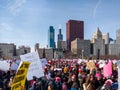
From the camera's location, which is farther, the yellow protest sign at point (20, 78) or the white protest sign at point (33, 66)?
the white protest sign at point (33, 66)

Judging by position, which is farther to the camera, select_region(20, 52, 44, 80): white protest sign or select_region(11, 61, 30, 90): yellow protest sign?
select_region(20, 52, 44, 80): white protest sign

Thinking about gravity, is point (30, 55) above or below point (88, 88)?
above

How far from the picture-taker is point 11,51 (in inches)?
6580

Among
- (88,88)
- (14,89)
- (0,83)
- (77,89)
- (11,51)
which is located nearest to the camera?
(14,89)

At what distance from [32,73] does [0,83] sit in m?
2.13

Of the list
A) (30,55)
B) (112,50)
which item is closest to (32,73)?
(30,55)

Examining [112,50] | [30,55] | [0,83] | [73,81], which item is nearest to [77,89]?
[73,81]

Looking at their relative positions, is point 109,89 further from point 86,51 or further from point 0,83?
point 86,51

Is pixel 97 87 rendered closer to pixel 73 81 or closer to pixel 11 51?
pixel 73 81

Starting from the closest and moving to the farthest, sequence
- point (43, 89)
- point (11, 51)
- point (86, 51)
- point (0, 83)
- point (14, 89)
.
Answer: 1. point (14, 89)
2. point (43, 89)
3. point (0, 83)
4. point (11, 51)
5. point (86, 51)

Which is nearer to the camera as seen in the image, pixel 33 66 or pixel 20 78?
pixel 20 78

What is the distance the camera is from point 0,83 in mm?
16078

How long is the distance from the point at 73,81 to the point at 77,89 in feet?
1.85

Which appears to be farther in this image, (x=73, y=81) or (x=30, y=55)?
(x=30, y=55)
